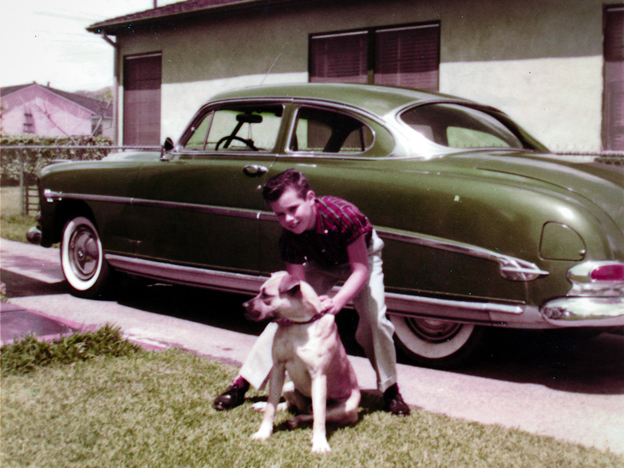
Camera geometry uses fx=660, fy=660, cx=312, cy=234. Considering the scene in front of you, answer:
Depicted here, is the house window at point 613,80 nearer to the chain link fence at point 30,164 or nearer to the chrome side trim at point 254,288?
the chrome side trim at point 254,288

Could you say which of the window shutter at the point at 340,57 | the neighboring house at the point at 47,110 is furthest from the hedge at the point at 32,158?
the neighboring house at the point at 47,110

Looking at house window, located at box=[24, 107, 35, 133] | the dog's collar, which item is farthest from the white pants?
house window, located at box=[24, 107, 35, 133]

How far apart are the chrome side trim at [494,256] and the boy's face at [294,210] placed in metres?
1.13

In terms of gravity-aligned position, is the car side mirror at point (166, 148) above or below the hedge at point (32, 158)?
below

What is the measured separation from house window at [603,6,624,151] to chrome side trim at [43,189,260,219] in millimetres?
5668

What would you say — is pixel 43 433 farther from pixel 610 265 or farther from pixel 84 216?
pixel 84 216

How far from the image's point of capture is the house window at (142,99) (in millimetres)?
13547

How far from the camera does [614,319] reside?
349cm

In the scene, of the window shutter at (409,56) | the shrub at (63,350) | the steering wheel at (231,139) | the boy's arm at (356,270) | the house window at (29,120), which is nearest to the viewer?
the boy's arm at (356,270)

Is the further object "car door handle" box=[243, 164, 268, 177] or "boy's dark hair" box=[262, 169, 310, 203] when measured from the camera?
"car door handle" box=[243, 164, 268, 177]

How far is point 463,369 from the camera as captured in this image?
13.7 ft

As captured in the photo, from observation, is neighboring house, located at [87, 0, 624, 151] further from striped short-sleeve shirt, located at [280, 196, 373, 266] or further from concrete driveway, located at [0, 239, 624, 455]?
striped short-sleeve shirt, located at [280, 196, 373, 266]

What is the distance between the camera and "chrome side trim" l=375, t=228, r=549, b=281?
3607mm

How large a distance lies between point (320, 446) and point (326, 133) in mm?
2571
